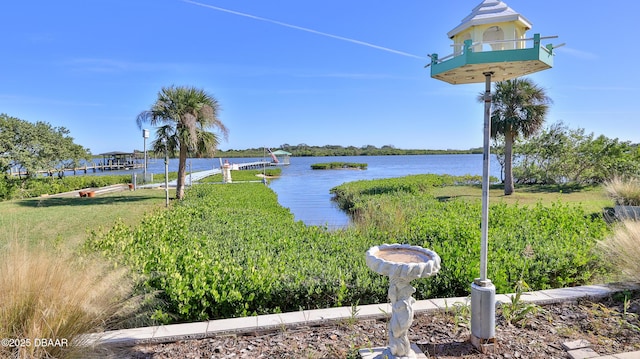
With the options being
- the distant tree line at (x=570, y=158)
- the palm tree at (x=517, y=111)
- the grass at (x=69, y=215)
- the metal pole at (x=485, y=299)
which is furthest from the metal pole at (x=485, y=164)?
the distant tree line at (x=570, y=158)

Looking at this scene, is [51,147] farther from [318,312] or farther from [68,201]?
[318,312]

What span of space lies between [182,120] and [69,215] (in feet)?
16.6

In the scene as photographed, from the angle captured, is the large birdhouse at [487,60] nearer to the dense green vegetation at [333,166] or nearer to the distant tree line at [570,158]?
the distant tree line at [570,158]

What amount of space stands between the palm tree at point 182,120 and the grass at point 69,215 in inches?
87.0

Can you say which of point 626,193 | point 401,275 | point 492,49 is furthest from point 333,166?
point 401,275

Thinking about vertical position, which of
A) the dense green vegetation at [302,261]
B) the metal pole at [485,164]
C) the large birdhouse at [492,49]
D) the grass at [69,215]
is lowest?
the grass at [69,215]

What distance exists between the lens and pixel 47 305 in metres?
2.39

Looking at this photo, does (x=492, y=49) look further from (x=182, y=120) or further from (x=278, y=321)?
(x=182, y=120)

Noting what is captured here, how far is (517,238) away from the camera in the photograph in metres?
5.18

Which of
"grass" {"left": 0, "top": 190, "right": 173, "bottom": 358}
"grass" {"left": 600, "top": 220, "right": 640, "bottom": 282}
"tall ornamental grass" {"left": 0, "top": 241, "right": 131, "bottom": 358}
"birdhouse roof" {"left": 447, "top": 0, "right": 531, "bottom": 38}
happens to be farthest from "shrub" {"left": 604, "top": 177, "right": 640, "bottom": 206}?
"tall ornamental grass" {"left": 0, "top": 241, "right": 131, "bottom": 358}

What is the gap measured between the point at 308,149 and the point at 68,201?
10172 centimetres

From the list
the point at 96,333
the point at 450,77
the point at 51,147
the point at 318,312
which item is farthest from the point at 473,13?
the point at 51,147

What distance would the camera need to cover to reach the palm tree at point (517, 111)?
48.7 ft

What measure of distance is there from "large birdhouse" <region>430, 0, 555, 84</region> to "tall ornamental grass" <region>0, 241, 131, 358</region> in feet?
10.4
